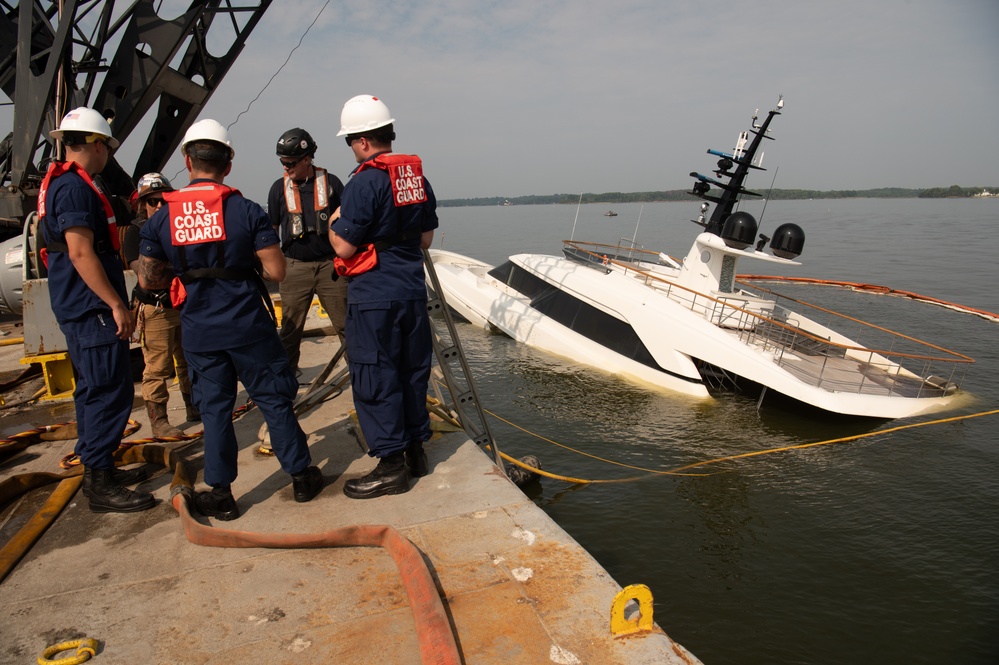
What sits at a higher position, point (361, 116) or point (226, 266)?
point (361, 116)

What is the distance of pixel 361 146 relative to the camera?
3752 mm

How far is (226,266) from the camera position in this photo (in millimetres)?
3379

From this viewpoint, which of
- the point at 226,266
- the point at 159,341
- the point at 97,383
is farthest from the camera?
the point at 159,341

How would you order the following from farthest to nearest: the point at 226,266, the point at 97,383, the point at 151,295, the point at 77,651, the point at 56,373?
the point at 56,373
the point at 151,295
the point at 97,383
the point at 226,266
the point at 77,651

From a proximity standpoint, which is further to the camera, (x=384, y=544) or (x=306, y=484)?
(x=306, y=484)

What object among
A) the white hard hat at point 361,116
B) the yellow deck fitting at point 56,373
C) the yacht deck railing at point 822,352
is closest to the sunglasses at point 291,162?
the white hard hat at point 361,116

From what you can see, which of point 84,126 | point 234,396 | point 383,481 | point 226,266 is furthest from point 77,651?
point 84,126

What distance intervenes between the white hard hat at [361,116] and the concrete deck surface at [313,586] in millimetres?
2256

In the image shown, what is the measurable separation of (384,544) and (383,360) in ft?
3.55

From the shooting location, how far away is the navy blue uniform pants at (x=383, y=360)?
366 centimetres

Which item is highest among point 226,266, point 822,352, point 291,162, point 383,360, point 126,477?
point 291,162

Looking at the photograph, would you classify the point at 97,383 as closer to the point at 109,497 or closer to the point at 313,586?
the point at 109,497

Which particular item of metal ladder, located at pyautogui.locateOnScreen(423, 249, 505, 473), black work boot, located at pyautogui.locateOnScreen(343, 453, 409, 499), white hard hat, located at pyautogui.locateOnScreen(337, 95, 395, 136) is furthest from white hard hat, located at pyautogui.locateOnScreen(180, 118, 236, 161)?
black work boot, located at pyautogui.locateOnScreen(343, 453, 409, 499)

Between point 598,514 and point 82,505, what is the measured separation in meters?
4.45
